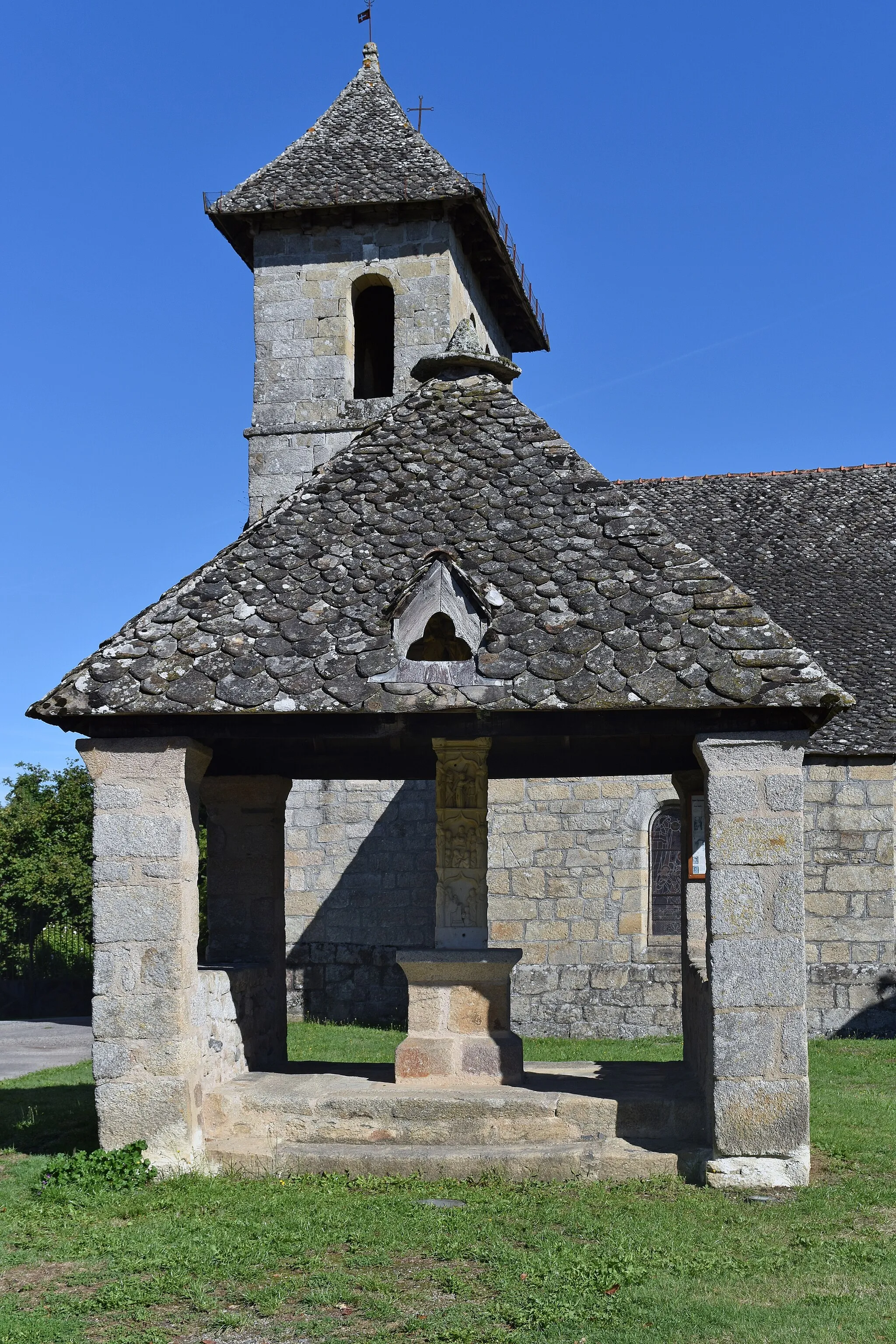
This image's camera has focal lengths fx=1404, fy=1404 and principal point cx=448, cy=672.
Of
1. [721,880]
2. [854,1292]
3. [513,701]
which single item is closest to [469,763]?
[513,701]

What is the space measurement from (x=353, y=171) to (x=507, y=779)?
833 centimetres

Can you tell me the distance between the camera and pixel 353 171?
1758 centimetres

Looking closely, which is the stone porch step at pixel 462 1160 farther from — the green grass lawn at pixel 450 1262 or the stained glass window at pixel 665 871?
the stained glass window at pixel 665 871

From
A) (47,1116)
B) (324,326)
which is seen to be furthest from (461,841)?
(324,326)

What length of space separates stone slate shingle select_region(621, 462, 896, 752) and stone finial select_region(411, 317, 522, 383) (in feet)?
18.1

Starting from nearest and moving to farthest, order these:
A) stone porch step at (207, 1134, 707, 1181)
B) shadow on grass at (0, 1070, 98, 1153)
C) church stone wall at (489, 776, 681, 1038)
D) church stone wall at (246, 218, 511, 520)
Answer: stone porch step at (207, 1134, 707, 1181)
shadow on grass at (0, 1070, 98, 1153)
church stone wall at (489, 776, 681, 1038)
church stone wall at (246, 218, 511, 520)

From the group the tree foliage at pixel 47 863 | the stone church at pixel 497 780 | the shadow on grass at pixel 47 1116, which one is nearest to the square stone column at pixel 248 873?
the shadow on grass at pixel 47 1116

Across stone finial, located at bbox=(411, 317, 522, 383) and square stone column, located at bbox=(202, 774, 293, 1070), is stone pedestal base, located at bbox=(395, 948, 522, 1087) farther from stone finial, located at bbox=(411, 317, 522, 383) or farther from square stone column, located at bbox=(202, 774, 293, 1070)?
stone finial, located at bbox=(411, 317, 522, 383)

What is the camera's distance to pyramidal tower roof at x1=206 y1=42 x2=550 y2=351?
17.1 meters

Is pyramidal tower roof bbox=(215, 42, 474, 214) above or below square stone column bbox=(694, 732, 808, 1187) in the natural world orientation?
above

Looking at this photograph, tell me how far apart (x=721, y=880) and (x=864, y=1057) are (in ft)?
23.6

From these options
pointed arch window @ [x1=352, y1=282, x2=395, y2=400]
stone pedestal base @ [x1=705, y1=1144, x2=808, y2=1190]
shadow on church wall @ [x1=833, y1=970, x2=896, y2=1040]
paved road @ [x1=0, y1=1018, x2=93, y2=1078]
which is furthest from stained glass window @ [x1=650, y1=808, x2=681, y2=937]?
stone pedestal base @ [x1=705, y1=1144, x2=808, y2=1190]

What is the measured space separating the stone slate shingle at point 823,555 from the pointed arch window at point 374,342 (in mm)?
3691

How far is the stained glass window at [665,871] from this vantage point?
16219 millimetres
